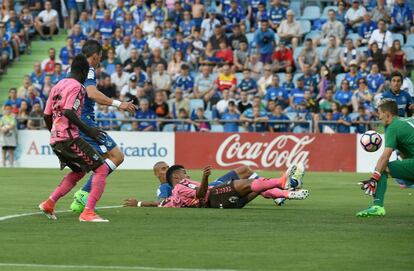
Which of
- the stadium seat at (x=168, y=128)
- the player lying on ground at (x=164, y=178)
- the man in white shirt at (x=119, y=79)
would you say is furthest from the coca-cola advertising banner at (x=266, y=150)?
the player lying on ground at (x=164, y=178)

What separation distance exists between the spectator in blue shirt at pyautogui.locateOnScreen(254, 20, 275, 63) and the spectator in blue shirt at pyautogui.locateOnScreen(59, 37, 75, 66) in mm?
6087

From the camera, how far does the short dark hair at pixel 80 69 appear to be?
14.2 m

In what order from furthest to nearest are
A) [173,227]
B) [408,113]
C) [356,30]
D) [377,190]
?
[356,30], [408,113], [377,190], [173,227]

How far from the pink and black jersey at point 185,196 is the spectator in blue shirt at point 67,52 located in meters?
19.4

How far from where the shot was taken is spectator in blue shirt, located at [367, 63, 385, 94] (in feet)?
100

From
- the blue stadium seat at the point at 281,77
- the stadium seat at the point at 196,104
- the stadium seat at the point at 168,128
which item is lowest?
the stadium seat at the point at 168,128

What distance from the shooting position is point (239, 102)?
3156 centimetres

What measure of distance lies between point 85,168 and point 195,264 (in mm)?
4168

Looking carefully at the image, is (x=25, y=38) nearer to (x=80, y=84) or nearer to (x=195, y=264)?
(x=80, y=84)

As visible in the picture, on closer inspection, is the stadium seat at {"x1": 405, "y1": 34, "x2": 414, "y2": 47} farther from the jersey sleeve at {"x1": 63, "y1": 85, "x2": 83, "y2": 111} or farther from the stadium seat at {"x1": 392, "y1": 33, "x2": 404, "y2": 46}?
the jersey sleeve at {"x1": 63, "y1": 85, "x2": 83, "y2": 111}

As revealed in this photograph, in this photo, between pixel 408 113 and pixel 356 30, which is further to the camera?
pixel 356 30

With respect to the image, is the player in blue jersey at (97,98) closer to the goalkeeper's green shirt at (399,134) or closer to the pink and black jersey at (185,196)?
the pink and black jersey at (185,196)

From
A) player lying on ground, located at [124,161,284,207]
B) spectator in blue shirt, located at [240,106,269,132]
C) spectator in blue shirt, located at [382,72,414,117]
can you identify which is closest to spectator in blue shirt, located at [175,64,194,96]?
spectator in blue shirt, located at [240,106,269,132]

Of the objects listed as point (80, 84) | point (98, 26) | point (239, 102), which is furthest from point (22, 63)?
point (80, 84)
